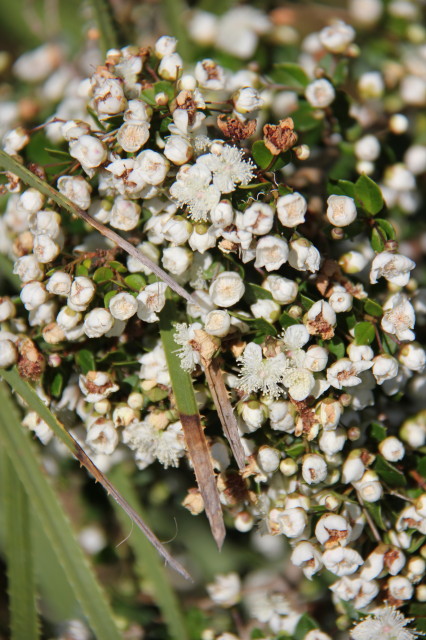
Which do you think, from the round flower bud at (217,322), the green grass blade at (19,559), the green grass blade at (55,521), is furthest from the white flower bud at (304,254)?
the green grass blade at (19,559)

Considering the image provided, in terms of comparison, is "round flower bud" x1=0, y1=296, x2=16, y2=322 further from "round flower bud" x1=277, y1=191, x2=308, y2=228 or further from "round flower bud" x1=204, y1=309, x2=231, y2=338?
"round flower bud" x1=277, y1=191, x2=308, y2=228

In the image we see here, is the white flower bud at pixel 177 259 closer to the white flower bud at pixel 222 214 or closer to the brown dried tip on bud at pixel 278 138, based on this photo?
the white flower bud at pixel 222 214

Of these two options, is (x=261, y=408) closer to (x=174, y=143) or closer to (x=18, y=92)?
(x=174, y=143)

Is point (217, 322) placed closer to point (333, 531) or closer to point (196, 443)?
point (196, 443)

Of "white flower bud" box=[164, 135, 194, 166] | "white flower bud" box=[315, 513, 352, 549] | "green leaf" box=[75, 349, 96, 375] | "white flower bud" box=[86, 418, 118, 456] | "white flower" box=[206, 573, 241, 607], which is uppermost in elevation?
"white flower bud" box=[164, 135, 194, 166]

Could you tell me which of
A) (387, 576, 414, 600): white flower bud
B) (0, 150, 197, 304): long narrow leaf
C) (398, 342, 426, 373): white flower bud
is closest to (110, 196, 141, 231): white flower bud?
(0, 150, 197, 304): long narrow leaf
